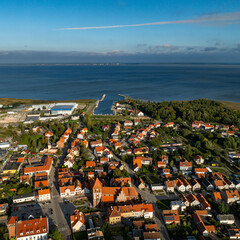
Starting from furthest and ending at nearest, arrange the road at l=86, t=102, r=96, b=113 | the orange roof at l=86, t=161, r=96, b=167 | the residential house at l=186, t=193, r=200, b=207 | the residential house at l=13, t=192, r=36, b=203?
1. the road at l=86, t=102, r=96, b=113
2. the orange roof at l=86, t=161, r=96, b=167
3. the residential house at l=13, t=192, r=36, b=203
4. the residential house at l=186, t=193, r=200, b=207

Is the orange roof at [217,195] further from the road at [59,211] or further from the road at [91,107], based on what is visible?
the road at [91,107]

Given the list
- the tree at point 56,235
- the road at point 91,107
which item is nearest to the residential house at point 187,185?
the tree at point 56,235

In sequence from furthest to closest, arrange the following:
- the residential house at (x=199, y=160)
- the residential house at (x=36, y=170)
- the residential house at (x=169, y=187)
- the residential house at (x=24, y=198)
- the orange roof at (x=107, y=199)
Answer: the residential house at (x=199, y=160) < the residential house at (x=36, y=170) < the residential house at (x=169, y=187) < the residential house at (x=24, y=198) < the orange roof at (x=107, y=199)

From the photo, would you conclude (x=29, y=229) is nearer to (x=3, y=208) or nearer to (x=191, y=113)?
(x=3, y=208)

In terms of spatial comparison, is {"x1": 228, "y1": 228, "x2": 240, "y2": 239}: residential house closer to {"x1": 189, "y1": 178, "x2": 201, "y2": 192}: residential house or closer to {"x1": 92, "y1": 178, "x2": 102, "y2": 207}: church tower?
{"x1": 189, "y1": 178, "x2": 201, "y2": 192}: residential house

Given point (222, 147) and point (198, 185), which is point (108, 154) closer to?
point (198, 185)

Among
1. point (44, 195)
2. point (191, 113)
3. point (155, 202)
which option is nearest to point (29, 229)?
point (44, 195)

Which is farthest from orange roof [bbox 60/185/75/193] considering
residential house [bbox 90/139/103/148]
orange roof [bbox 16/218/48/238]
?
residential house [bbox 90/139/103/148]

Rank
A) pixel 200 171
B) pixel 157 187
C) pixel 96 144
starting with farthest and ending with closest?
pixel 96 144
pixel 200 171
pixel 157 187
